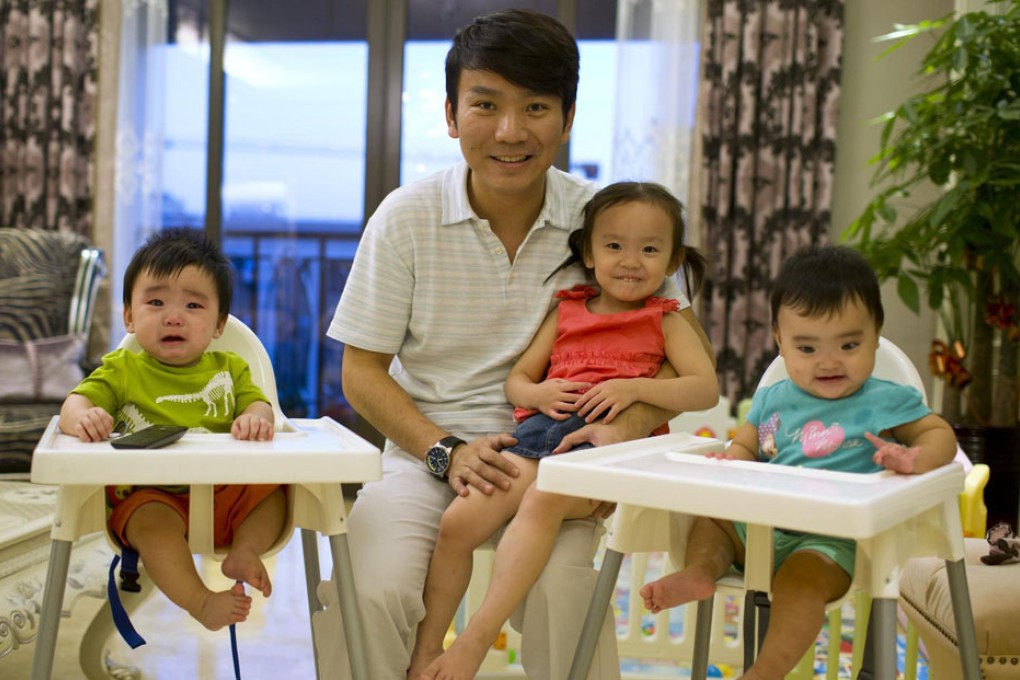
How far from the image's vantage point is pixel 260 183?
5305 mm

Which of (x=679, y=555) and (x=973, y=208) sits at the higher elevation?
(x=973, y=208)

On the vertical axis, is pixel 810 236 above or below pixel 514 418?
above

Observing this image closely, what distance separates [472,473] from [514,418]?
0.60ft

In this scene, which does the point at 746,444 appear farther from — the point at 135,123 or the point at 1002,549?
the point at 135,123

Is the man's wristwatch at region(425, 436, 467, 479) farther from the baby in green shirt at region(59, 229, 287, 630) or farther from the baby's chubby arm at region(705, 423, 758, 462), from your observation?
the baby's chubby arm at region(705, 423, 758, 462)

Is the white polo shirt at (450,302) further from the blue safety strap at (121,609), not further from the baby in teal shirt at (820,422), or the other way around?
the blue safety strap at (121,609)

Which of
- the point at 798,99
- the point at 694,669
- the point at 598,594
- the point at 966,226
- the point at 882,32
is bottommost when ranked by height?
the point at 694,669

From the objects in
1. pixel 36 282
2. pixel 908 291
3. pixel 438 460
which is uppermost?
pixel 908 291

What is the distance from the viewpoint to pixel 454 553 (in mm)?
1532

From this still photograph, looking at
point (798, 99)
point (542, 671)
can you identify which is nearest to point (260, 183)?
point (798, 99)

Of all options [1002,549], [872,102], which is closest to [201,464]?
[1002,549]

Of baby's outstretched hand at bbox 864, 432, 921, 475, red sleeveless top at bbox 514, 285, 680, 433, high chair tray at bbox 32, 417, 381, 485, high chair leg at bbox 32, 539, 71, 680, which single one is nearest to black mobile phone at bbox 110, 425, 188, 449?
high chair tray at bbox 32, 417, 381, 485

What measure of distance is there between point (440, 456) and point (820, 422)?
573mm

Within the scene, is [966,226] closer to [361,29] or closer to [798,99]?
[798,99]
